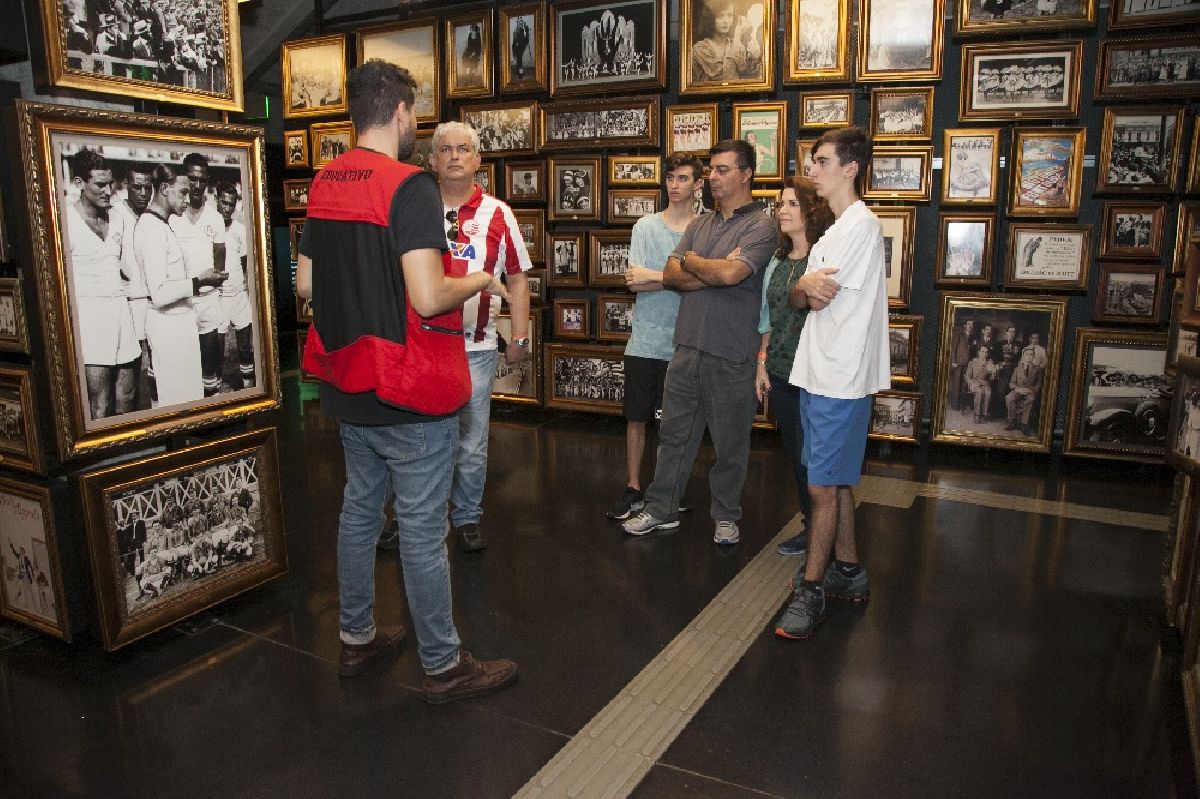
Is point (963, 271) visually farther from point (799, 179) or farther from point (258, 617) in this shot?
point (258, 617)

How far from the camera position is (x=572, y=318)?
7250 millimetres

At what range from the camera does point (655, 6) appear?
650cm

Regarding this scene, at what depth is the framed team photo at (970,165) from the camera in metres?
5.77

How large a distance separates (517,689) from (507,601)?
0.72 m

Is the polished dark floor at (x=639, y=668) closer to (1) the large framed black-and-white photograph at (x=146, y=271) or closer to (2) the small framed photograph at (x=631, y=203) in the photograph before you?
(1) the large framed black-and-white photograph at (x=146, y=271)

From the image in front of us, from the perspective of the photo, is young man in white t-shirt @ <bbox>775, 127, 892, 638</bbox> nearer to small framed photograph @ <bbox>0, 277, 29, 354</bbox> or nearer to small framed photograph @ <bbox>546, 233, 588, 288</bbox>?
small framed photograph @ <bbox>0, 277, 29, 354</bbox>

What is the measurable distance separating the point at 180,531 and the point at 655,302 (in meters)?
2.48

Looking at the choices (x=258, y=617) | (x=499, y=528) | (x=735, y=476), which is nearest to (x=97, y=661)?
(x=258, y=617)

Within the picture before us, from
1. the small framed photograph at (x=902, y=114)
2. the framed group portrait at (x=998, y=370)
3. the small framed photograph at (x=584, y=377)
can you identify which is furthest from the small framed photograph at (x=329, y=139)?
the framed group portrait at (x=998, y=370)

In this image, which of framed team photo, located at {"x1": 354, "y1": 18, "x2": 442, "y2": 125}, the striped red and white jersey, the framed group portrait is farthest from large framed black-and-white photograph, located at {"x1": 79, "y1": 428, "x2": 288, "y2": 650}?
framed team photo, located at {"x1": 354, "y1": 18, "x2": 442, "y2": 125}

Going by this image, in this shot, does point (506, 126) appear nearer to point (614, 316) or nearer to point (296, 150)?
point (614, 316)

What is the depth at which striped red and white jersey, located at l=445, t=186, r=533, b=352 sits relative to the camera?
370 centimetres

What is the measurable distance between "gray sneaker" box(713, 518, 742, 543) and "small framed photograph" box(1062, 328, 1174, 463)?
3.01m

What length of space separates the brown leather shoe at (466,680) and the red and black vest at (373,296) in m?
0.89
